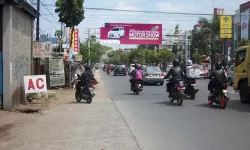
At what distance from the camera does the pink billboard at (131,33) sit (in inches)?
1877

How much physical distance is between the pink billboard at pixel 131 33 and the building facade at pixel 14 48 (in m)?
31.8

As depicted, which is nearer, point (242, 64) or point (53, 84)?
point (242, 64)

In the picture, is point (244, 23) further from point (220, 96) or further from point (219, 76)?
point (220, 96)

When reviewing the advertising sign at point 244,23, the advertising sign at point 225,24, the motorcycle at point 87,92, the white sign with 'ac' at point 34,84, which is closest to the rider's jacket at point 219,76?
the motorcycle at point 87,92

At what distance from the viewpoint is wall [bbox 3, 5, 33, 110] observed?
12445 millimetres

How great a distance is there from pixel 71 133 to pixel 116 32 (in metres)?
39.7

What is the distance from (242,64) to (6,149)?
420 inches

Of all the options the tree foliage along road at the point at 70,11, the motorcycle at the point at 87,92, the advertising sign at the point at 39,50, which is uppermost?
the tree foliage along road at the point at 70,11

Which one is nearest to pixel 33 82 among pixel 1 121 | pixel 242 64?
pixel 1 121

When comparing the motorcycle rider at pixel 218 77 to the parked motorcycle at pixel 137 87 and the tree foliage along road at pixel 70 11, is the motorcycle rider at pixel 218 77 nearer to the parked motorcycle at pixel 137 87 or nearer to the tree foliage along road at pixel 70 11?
the parked motorcycle at pixel 137 87

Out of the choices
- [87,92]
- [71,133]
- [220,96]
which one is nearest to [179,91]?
[220,96]

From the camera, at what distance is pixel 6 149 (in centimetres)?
710

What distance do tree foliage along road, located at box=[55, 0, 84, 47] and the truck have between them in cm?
1131

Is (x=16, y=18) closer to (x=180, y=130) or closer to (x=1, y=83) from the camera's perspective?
(x=1, y=83)
